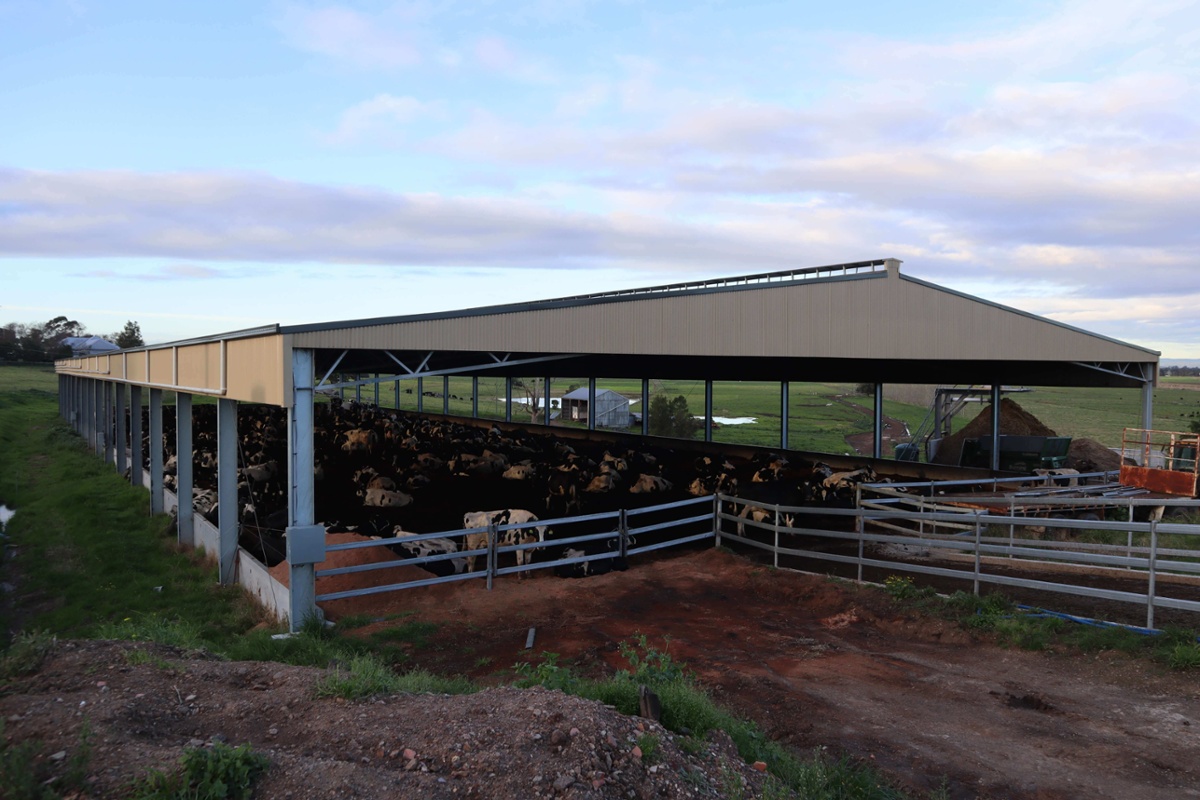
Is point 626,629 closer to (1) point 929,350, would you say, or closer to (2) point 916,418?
(1) point 929,350

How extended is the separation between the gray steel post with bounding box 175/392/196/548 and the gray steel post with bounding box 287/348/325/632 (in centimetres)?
769

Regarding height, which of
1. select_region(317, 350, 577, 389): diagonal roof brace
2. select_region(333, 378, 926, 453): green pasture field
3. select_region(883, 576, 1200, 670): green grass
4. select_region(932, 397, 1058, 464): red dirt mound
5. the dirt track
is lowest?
select_region(333, 378, 926, 453): green pasture field

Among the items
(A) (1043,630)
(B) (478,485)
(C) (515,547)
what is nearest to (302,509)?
(C) (515,547)

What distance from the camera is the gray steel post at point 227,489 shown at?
13858mm

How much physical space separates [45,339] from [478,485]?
419ft

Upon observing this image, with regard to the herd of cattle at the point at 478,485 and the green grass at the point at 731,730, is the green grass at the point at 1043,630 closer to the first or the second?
the green grass at the point at 731,730

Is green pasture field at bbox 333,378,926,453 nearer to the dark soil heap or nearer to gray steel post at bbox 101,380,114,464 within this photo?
the dark soil heap

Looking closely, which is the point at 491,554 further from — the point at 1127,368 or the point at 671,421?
the point at 671,421

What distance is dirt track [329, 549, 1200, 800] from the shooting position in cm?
604

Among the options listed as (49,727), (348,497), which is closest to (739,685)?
(49,727)

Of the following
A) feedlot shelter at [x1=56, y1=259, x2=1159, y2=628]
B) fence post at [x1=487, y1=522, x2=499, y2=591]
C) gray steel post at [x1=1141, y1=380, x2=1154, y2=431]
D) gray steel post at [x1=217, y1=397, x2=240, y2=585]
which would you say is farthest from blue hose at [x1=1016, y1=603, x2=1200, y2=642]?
gray steel post at [x1=1141, y1=380, x2=1154, y2=431]

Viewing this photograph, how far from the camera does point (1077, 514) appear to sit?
1820 cm

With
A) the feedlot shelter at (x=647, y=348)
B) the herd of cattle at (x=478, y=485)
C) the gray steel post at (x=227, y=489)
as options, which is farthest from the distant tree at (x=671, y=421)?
the gray steel post at (x=227, y=489)

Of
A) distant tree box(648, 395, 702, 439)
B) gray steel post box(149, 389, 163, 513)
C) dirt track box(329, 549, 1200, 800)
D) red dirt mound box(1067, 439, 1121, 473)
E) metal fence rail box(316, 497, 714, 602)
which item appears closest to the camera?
dirt track box(329, 549, 1200, 800)
